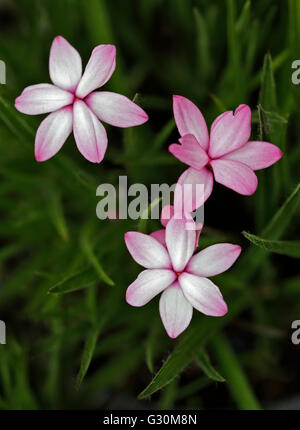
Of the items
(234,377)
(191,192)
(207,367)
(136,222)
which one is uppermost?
(191,192)

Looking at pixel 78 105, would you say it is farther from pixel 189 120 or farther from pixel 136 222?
pixel 136 222

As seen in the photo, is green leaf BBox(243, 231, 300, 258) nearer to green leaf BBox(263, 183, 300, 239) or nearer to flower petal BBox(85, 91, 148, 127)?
green leaf BBox(263, 183, 300, 239)

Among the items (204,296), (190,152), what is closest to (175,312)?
(204,296)

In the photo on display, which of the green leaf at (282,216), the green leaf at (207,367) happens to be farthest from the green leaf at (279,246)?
the green leaf at (207,367)

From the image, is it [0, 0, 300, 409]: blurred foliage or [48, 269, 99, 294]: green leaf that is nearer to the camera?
[48, 269, 99, 294]: green leaf

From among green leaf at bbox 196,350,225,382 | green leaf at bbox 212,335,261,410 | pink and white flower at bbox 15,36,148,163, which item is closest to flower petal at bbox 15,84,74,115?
pink and white flower at bbox 15,36,148,163
